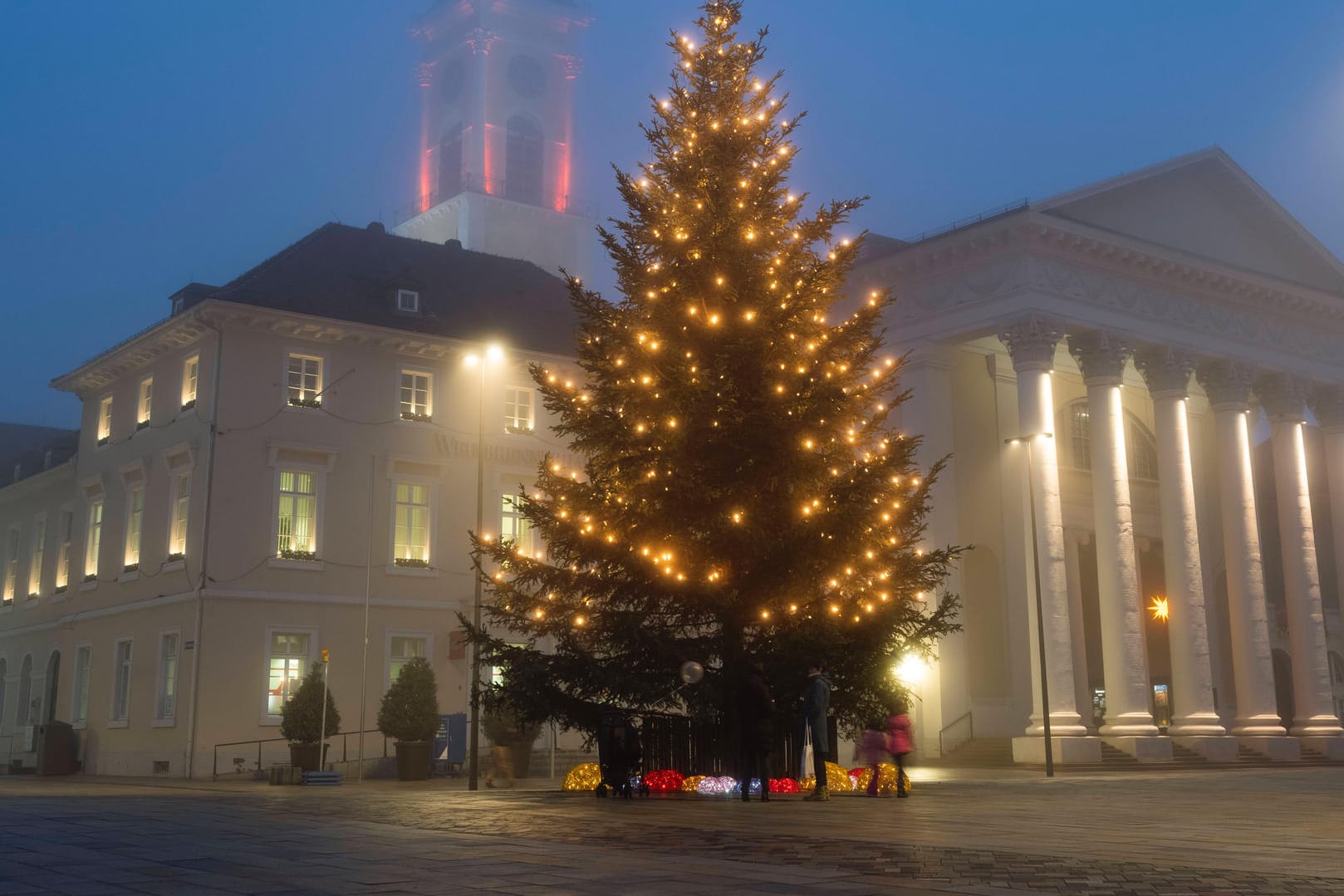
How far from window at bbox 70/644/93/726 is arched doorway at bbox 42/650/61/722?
232 centimetres

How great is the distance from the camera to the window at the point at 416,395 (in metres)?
43.0

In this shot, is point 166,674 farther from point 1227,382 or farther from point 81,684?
point 1227,382

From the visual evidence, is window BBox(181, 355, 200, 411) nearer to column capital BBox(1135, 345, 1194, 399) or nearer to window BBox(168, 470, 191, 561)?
window BBox(168, 470, 191, 561)

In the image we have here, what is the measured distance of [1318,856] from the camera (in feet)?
39.9

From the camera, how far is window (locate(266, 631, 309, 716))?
38.8 m

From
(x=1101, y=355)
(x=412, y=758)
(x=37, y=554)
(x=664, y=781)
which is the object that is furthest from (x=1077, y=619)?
(x=37, y=554)

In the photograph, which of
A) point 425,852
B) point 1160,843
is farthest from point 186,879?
point 1160,843

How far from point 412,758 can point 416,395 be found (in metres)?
12.9

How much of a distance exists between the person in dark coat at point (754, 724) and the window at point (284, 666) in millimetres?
22265

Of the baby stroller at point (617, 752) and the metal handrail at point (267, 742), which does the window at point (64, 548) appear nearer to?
the metal handrail at point (267, 742)

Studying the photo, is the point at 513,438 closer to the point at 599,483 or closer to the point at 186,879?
the point at 599,483

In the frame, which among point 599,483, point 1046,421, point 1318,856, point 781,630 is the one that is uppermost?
point 1046,421

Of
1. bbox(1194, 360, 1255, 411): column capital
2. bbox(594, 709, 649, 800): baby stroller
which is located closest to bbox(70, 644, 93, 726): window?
bbox(594, 709, 649, 800): baby stroller

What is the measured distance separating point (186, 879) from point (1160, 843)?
8.76 metres
